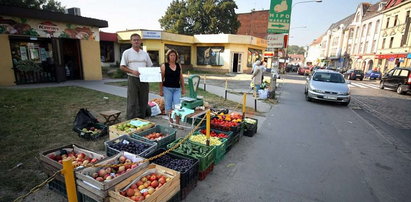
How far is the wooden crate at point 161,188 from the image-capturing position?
2.39 meters

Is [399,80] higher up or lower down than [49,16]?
lower down

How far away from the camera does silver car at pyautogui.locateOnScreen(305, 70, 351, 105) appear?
383 inches

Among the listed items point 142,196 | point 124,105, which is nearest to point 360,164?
point 142,196

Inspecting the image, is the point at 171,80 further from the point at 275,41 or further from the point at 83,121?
the point at 275,41

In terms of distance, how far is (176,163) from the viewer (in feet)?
10.9

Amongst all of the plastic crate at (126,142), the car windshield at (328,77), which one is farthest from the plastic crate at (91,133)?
the car windshield at (328,77)

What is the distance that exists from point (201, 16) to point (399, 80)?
91.8 ft

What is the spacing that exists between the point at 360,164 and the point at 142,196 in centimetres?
452

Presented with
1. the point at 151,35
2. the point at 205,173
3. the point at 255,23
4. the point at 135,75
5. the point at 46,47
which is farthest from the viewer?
the point at 255,23

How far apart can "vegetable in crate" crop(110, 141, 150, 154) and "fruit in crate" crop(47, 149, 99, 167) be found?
1.70 feet

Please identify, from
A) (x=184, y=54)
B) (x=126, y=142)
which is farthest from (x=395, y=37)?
(x=126, y=142)

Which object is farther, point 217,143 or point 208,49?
point 208,49

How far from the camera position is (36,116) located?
623 cm

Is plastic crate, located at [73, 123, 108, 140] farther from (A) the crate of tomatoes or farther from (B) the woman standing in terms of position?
(A) the crate of tomatoes
